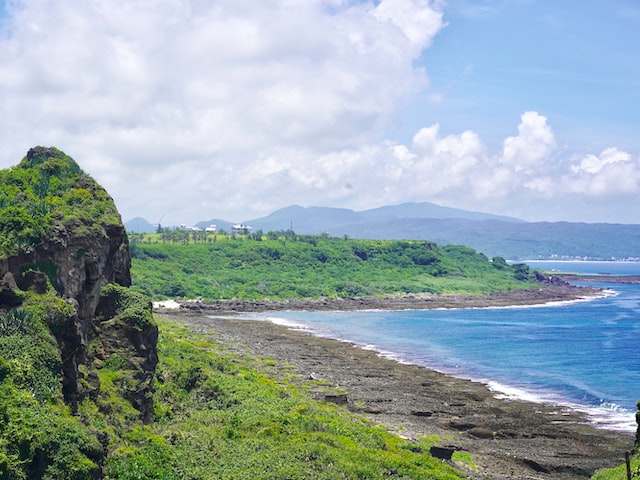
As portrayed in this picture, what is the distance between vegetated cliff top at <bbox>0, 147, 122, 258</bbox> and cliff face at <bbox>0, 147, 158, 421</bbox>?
56 mm

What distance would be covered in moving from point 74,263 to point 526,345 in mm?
81763

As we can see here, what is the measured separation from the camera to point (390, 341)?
4178 inches

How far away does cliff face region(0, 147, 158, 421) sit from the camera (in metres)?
33.7

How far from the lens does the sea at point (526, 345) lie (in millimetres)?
66562

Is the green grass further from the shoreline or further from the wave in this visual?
the shoreline

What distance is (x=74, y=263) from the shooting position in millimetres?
38344

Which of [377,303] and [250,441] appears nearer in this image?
[250,441]

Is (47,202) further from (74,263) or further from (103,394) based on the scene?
(103,394)

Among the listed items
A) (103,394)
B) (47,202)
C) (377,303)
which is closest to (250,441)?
(103,394)

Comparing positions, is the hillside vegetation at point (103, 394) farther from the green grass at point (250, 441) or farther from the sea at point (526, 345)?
the sea at point (526, 345)

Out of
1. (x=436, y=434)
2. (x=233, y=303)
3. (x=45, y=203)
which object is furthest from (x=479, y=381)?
(x=233, y=303)

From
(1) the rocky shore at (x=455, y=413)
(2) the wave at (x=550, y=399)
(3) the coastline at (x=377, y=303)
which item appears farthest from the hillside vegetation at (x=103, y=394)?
(3) the coastline at (x=377, y=303)

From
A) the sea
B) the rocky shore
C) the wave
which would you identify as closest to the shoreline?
the sea

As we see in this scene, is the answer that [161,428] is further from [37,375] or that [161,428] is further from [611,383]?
[611,383]
